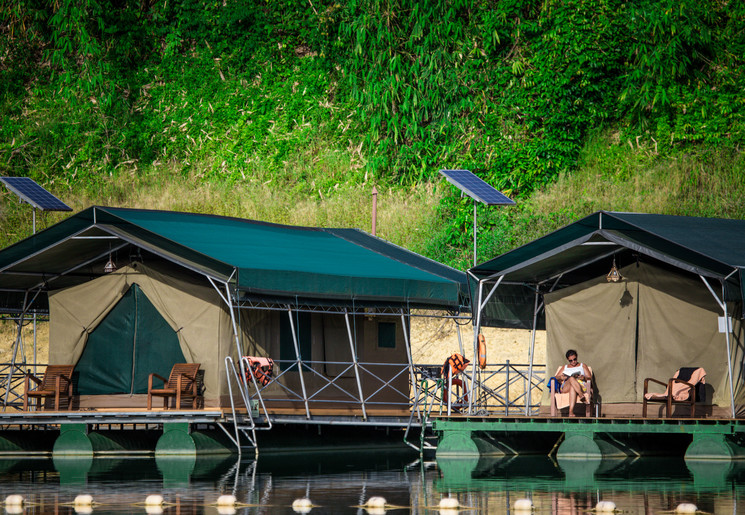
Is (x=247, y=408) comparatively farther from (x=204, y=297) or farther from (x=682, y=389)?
(x=682, y=389)

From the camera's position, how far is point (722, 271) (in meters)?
14.4

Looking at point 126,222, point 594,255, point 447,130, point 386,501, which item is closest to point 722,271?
point 594,255

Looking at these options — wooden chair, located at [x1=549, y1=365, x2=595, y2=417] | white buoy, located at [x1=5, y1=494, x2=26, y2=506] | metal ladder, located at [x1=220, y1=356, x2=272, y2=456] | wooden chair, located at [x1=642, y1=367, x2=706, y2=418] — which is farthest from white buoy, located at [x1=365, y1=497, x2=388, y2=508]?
wooden chair, located at [x1=549, y1=365, x2=595, y2=417]

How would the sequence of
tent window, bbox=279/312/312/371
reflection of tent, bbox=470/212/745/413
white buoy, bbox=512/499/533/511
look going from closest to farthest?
white buoy, bbox=512/499/533/511 → reflection of tent, bbox=470/212/745/413 → tent window, bbox=279/312/312/371

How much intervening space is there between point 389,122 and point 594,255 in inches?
470

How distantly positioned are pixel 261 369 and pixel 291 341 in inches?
52.5

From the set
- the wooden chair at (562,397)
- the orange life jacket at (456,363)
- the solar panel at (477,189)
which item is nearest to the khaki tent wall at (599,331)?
the wooden chair at (562,397)

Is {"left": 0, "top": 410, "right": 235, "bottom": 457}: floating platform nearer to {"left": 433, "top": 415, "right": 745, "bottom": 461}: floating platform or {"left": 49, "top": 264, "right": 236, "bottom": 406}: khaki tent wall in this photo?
{"left": 49, "top": 264, "right": 236, "bottom": 406}: khaki tent wall

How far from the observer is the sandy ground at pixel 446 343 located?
79.0ft

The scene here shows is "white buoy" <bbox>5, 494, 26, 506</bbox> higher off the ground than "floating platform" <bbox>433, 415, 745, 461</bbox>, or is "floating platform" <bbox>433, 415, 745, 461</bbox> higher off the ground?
"floating platform" <bbox>433, 415, 745, 461</bbox>

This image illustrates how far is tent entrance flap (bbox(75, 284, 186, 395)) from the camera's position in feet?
56.3

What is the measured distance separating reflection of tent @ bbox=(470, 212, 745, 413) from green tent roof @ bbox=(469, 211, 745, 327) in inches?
0.8

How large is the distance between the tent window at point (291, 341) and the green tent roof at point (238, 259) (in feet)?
3.50

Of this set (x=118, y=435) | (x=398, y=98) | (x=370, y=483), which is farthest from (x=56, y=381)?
(x=398, y=98)
